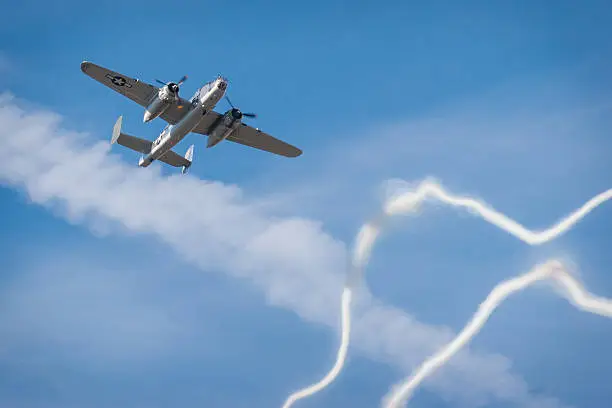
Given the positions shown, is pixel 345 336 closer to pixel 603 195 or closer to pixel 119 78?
pixel 603 195

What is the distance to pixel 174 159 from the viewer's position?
245 feet

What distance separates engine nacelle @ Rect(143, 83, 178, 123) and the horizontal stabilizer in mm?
4286

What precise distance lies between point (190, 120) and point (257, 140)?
1264 centimetres

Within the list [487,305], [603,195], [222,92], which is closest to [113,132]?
[222,92]

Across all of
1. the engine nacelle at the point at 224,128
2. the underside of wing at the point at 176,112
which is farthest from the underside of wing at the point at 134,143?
the engine nacelle at the point at 224,128

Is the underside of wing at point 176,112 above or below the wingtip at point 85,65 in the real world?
below

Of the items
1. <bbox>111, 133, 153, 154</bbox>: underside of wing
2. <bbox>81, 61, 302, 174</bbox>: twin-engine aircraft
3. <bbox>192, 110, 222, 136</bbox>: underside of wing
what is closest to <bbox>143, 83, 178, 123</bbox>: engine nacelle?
<bbox>81, 61, 302, 174</bbox>: twin-engine aircraft

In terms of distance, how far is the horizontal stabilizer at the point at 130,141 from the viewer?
71.4 m

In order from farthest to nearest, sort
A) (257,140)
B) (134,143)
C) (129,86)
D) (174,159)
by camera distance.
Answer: (257,140) → (174,159) → (134,143) → (129,86)

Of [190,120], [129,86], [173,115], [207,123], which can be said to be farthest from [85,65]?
[207,123]

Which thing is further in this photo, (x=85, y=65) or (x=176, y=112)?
(x=176, y=112)

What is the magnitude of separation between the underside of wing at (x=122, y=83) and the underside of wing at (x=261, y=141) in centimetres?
1128

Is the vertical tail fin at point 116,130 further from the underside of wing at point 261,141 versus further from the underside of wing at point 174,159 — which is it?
the underside of wing at point 261,141

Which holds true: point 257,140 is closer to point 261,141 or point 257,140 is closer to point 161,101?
point 261,141
